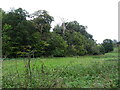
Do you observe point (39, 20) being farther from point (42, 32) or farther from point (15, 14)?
point (15, 14)

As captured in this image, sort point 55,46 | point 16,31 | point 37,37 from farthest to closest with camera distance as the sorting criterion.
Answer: point 55,46 < point 37,37 < point 16,31

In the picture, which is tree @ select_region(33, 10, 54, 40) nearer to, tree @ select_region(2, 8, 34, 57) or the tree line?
the tree line

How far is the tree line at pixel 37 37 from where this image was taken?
14.0 meters

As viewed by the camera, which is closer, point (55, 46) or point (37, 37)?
point (37, 37)

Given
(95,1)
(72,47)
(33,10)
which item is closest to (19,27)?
(33,10)

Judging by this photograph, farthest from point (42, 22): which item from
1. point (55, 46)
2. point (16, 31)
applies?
point (16, 31)

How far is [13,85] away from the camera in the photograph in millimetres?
2514

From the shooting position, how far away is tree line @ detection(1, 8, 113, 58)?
45.9 feet

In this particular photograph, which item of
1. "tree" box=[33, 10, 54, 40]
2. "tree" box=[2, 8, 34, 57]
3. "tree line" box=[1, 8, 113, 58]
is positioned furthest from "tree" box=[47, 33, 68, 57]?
"tree" box=[2, 8, 34, 57]

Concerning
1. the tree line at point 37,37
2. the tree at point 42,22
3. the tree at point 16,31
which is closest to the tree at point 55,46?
the tree line at point 37,37

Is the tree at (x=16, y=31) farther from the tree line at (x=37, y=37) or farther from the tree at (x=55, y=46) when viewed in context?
the tree at (x=55, y=46)

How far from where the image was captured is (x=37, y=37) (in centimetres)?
1478

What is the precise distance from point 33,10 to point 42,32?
→ 8.71 feet

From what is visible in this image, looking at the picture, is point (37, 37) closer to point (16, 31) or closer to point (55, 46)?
point (16, 31)
